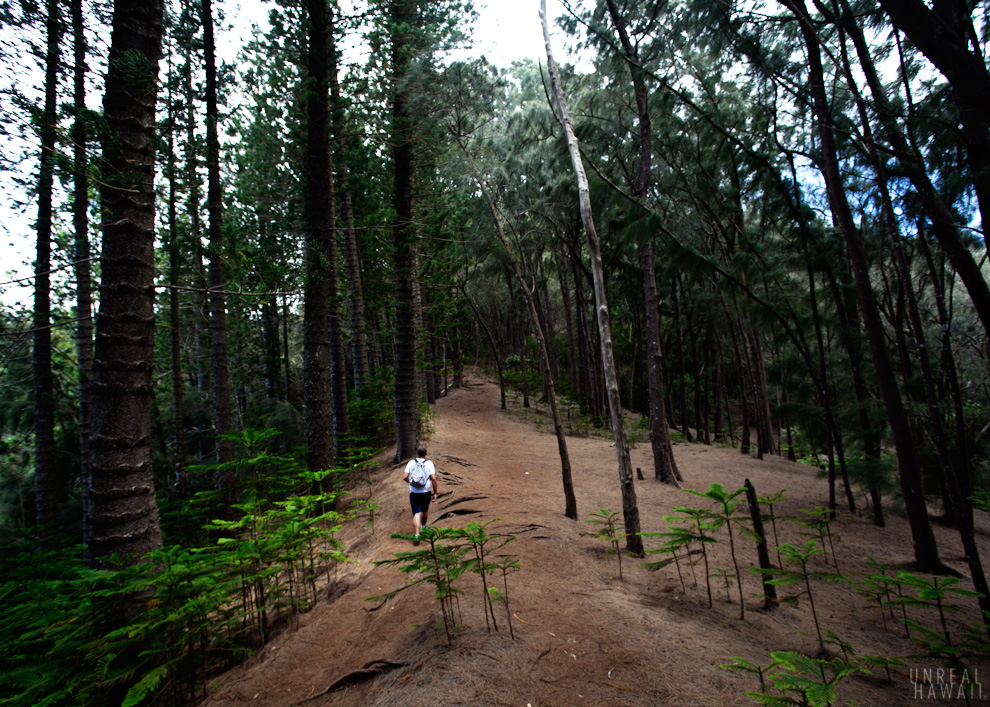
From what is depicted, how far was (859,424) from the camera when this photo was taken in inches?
289

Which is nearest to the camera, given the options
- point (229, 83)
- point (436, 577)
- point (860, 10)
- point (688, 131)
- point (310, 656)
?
point (436, 577)

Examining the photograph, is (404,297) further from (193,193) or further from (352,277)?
(193,193)

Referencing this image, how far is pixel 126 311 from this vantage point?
3.06 m

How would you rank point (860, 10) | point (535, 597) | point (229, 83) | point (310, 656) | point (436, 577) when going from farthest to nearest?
point (229, 83) → point (860, 10) → point (535, 597) → point (310, 656) → point (436, 577)

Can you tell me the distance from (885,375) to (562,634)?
5.55 meters

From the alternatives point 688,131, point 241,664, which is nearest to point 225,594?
point 241,664

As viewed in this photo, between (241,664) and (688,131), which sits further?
(688,131)

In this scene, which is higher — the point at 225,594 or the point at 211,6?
the point at 211,6

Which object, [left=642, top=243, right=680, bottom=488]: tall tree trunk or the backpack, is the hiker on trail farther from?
[left=642, top=243, right=680, bottom=488]: tall tree trunk

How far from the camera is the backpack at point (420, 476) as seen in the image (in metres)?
6.02

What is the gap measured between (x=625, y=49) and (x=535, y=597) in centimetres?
1063

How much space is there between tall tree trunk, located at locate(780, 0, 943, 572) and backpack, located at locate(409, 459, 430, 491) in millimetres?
6196

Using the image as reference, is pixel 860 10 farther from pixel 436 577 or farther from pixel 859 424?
pixel 436 577

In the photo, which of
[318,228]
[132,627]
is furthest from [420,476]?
[318,228]
